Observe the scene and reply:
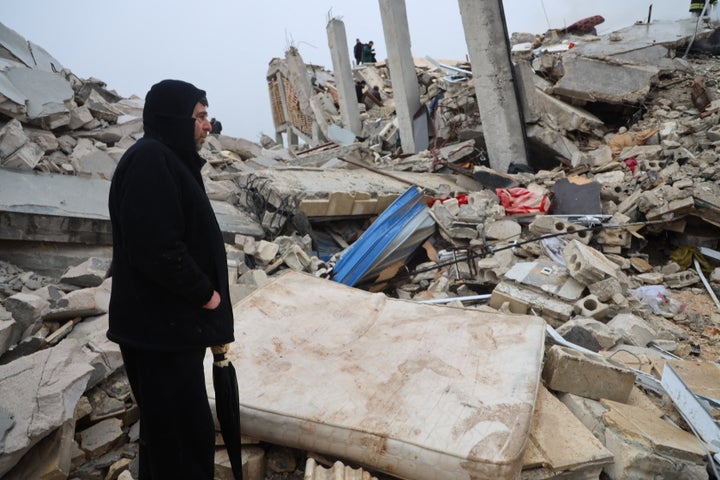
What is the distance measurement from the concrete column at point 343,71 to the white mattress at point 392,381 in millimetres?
10657

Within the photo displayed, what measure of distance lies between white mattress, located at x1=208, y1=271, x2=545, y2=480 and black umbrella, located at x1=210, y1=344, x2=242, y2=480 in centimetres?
13

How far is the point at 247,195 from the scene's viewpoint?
599 centimetres

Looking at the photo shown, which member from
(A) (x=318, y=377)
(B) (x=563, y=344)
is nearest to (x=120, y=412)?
(A) (x=318, y=377)

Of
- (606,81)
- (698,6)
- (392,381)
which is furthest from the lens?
(698,6)

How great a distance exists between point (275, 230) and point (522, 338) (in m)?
3.70

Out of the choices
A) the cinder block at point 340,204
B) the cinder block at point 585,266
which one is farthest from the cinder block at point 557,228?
the cinder block at point 340,204

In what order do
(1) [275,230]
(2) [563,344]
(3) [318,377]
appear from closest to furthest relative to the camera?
(3) [318,377] → (2) [563,344] → (1) [275,230]

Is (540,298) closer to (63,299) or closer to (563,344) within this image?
(563,344)

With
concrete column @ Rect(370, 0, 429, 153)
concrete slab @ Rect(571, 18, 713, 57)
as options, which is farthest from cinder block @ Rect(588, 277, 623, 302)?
concrete slab @ Rect(571, 18, 713, 57)

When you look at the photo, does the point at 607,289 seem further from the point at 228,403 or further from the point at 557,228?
the point at 228,403

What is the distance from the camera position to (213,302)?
170cm

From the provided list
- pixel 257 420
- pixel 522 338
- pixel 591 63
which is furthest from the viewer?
pixel 591 63

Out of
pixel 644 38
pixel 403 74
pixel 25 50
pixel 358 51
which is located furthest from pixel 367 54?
pixel 25 50

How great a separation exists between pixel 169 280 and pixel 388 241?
3434 millimetres
